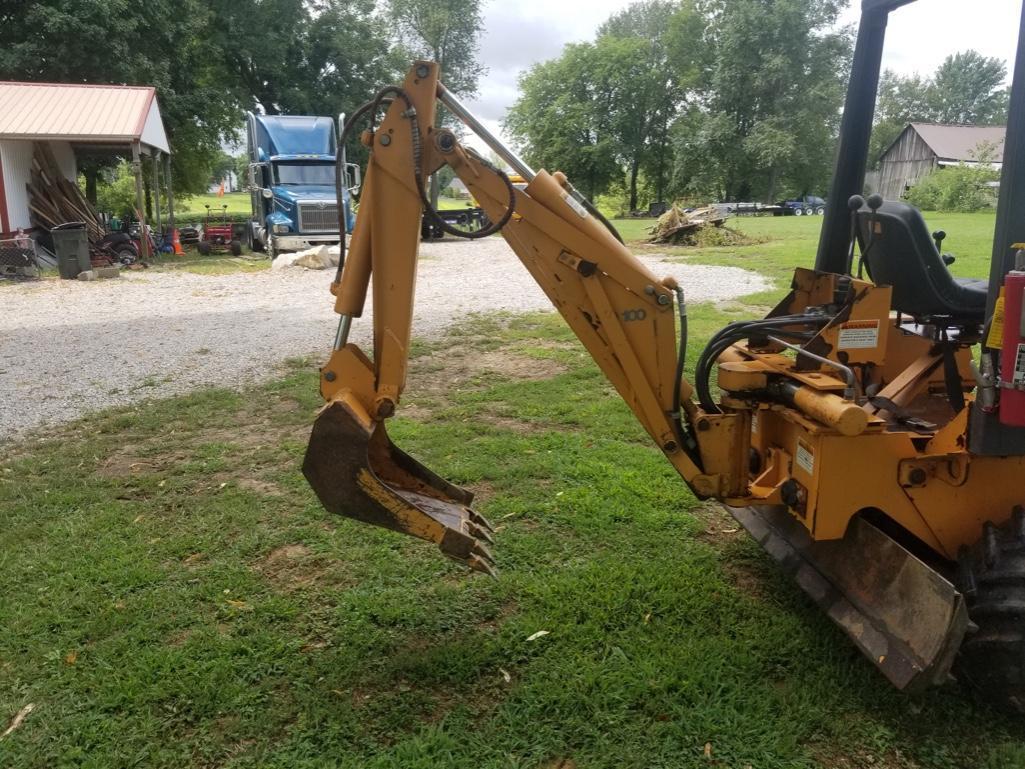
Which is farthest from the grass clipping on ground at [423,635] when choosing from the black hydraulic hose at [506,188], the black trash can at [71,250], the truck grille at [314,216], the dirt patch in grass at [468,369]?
the truck grille at [314,216]

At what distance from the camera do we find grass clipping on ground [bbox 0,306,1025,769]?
2631mm

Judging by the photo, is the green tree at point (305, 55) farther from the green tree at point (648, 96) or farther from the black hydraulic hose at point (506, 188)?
the black hydraulic hose at point (506, 188)

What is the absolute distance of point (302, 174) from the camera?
20.2 metres

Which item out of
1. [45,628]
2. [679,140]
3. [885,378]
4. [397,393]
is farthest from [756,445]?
[679,140]

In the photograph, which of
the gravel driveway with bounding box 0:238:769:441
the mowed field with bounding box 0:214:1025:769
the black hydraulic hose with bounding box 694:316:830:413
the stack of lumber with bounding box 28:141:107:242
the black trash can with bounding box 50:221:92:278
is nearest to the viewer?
the mowed field with bounding box 0:214:1025:769

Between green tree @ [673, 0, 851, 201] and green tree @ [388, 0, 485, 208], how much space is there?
57.2ft

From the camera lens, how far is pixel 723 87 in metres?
51.4

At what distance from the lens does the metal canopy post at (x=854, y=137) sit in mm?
3449

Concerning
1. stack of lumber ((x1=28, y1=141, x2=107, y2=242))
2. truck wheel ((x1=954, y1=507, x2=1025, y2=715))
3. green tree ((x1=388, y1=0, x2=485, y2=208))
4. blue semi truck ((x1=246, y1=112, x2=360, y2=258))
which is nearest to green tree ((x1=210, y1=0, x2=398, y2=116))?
green tree ((x1=388, y1=0, x2=485, y2=208))

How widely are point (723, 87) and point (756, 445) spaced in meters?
53.8

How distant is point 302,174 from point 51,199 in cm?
600

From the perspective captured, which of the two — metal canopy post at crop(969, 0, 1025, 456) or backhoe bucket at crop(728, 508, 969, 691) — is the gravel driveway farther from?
metal canopy post at crop(969, 0, 1025, 456)

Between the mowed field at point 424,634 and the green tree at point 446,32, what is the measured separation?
39484 millimetres


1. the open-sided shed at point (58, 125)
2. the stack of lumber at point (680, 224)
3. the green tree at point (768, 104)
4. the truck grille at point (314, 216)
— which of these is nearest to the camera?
the open-sided shed at point (58, 125)
